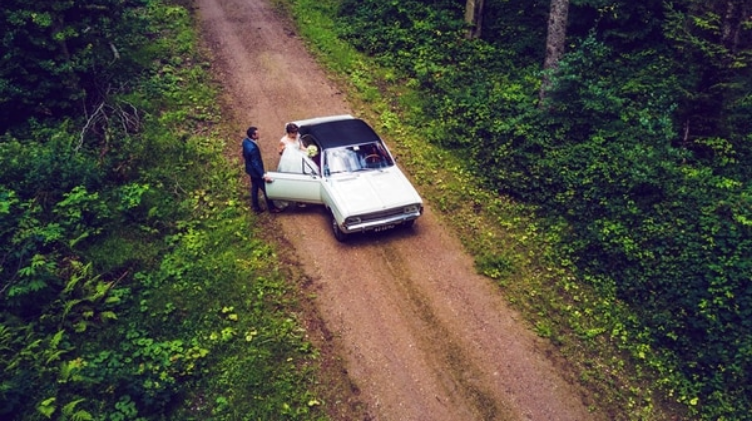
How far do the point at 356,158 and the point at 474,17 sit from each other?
918 centimetres

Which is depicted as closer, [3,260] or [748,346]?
[748,346]

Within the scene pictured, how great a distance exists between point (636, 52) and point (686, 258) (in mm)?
7107

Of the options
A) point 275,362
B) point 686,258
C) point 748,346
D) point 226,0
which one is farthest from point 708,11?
point 226,0

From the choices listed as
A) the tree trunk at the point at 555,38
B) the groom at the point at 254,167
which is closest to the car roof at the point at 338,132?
the groom at the point at 254,167

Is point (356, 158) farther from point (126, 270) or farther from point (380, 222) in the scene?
point (126, 270)

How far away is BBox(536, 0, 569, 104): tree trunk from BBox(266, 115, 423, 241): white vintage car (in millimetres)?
4979

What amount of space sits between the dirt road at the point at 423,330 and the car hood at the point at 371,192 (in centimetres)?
109

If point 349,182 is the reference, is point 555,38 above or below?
above

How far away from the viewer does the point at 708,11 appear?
11797mm

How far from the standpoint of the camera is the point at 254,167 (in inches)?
456

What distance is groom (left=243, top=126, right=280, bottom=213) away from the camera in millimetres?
11336

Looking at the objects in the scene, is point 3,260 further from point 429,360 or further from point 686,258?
point 686,258

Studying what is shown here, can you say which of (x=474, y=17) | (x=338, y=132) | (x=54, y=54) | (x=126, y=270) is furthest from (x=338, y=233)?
(x=474, y=17)

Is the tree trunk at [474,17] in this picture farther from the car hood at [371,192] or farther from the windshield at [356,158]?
the car hood at [371,192]
